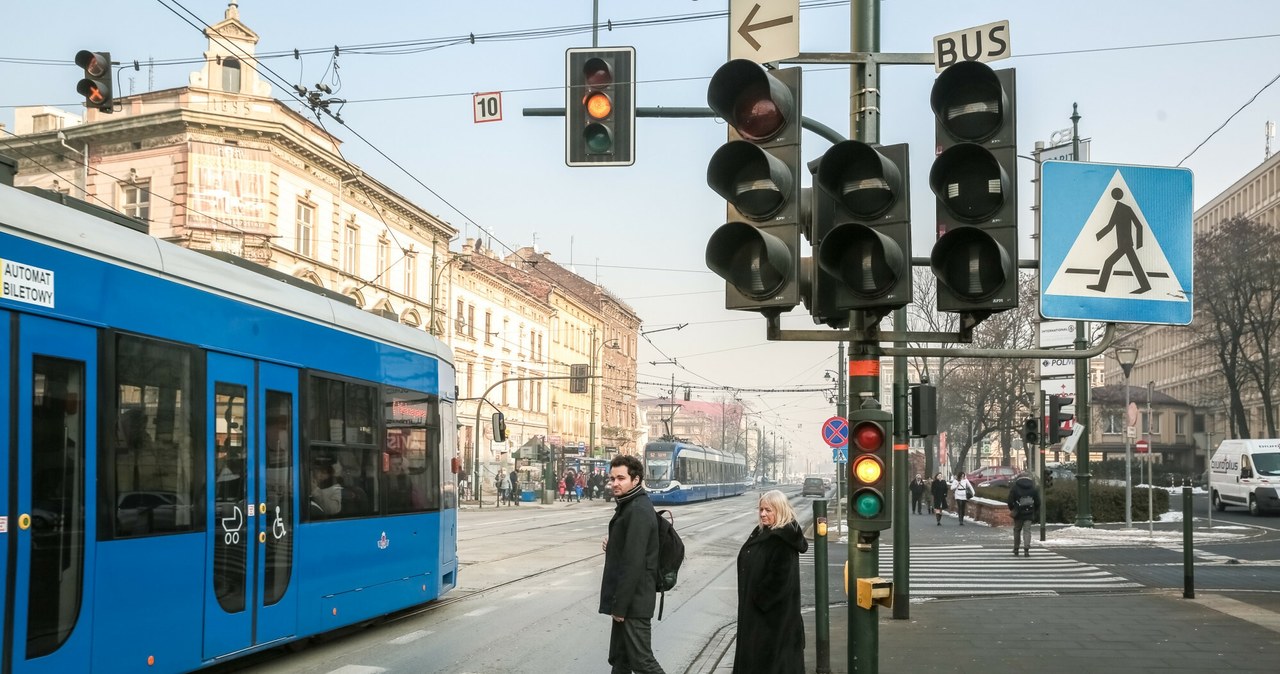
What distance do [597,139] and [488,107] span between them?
386 cm

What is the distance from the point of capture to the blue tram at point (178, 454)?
21.2 feet

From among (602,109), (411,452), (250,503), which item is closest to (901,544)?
(411,452)

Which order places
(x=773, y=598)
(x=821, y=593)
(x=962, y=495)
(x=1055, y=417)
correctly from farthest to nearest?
(x=962, y=495) < (x=1055, y=417) < (x=821, y=593) < (x=773, y=598)

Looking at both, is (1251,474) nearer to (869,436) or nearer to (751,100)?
(869,436)

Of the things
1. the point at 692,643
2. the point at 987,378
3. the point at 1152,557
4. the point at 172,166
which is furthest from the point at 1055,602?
the point at 987,378

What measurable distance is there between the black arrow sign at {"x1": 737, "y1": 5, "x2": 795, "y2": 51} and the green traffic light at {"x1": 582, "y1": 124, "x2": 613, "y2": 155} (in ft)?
12.0

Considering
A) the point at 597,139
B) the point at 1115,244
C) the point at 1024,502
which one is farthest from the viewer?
the point at 1024,502

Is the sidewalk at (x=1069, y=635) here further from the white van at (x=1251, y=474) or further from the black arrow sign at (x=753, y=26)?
the white van at (x=1251, y=474)

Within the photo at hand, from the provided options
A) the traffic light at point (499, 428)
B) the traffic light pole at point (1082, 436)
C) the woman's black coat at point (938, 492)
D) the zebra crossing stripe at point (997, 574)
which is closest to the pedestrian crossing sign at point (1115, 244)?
the traffic light at point (499, 428)

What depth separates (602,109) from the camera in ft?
34.1

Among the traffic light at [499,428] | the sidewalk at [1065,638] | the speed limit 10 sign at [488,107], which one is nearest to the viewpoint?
the sidewalk at [1065,638]

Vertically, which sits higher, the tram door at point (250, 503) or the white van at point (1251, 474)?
the tram door at point (250, 503)

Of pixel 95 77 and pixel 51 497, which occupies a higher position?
pixel 95 77

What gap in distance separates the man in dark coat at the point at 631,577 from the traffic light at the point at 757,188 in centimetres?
211
